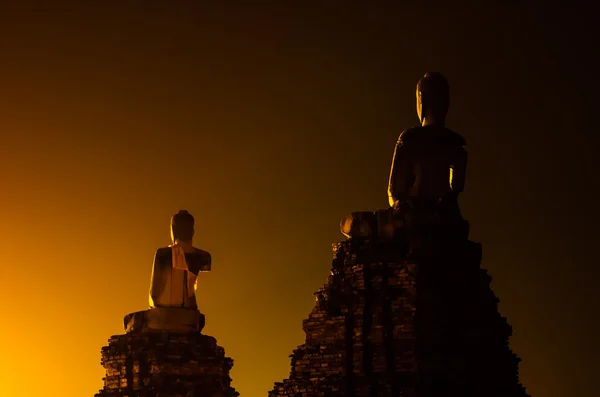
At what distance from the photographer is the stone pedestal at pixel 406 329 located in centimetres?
2225

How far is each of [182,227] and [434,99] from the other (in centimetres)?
668

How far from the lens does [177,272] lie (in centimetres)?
2775

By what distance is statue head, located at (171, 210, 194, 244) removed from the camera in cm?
2844

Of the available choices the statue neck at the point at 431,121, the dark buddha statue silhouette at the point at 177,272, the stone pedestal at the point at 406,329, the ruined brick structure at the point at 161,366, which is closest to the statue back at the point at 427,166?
the statue neck at the point at 431,121

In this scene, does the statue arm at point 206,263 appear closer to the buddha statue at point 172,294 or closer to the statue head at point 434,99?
the buddha statue at point 172,294

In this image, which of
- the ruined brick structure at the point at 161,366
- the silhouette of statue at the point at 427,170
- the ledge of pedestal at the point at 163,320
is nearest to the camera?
the silhouette of statue at the point at 427,170

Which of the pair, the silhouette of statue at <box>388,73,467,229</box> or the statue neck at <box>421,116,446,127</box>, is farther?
the statue neck at <box>421,116,446,127</box>

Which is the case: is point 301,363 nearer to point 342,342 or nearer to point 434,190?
point 342,342

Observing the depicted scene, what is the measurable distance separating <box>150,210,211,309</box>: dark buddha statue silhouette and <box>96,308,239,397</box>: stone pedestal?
24 centimetres

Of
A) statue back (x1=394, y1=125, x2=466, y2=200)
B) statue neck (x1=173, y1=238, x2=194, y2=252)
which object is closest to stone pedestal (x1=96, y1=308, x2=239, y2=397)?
statue neck (x1=173, y1=238, x2=194, y2=252)

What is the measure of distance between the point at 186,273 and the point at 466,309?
7083 millimetres

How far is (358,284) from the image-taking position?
23156 mm

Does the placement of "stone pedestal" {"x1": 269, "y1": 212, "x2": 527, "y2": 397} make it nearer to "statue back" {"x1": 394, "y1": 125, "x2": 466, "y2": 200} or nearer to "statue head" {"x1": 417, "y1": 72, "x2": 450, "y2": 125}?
"statue back" {"x1": 394, "y1": 125, "x2": 466, "y2": 200}

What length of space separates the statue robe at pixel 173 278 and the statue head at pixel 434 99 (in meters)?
6.22
